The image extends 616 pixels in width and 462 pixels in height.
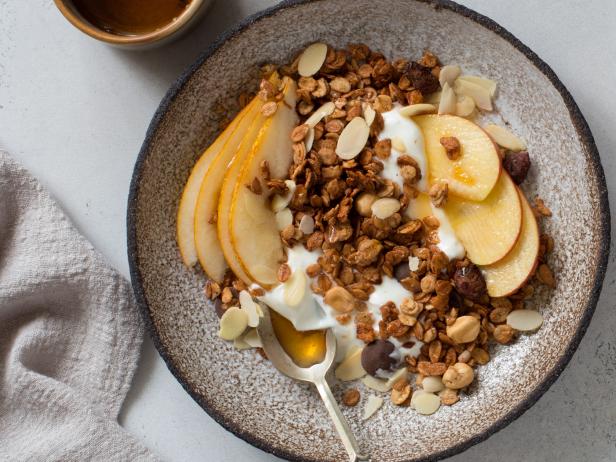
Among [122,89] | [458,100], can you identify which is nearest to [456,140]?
[458,100]

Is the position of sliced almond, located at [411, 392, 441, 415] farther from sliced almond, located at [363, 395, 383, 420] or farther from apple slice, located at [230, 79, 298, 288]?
apple slice, located at [230, 79, 298, 288]

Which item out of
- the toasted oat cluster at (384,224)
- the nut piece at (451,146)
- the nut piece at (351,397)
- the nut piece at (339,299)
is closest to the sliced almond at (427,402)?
the toasted oat cluster at (384,224)

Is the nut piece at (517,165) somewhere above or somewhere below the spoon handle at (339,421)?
above

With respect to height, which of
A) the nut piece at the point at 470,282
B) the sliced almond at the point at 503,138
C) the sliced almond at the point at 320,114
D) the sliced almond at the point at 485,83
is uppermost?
the sliced almond at the point at 485,83

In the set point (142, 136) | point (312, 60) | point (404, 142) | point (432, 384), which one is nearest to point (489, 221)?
point (404, 142)

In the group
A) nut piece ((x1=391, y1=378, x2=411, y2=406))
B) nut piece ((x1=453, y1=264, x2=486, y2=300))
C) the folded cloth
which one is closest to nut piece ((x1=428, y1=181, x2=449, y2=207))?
nut piece ((x1=453, y1=264, x2=486, y2=300))

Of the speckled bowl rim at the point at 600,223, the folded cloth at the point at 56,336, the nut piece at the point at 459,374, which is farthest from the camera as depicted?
the folded cloth at the point at 56,336

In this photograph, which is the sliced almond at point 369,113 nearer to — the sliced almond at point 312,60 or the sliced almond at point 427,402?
the sliced almond at point 312,60
